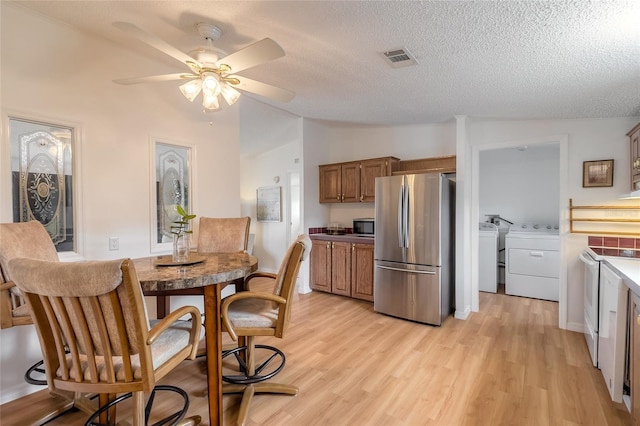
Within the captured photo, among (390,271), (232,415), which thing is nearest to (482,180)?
(390,271)

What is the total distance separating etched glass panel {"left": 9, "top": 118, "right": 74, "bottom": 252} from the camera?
6.72ft

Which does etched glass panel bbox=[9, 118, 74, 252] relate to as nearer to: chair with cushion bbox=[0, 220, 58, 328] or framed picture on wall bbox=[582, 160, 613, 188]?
chair with cushion bbox=[0, 220, 58, 328]

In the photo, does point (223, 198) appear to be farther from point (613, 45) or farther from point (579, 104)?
point (579, 104)

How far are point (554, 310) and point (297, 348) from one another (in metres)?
3.36

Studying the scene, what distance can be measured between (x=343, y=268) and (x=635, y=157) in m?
3.26

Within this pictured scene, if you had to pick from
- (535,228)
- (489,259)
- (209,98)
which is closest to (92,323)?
(209,98)

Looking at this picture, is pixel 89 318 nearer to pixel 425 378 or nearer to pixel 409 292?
pixel 425 378

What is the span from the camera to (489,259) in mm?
4574

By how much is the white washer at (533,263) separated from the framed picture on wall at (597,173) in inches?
52.3

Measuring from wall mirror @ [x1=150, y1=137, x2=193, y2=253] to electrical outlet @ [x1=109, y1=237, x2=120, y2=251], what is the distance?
29 centimetres

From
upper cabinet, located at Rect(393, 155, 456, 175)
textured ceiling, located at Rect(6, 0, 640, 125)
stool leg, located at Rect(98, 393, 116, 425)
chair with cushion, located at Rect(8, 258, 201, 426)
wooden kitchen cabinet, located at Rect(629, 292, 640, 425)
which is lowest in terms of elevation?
stool leg, located at Rect(98, 393, 116, 425)

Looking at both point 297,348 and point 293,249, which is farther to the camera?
point 297,348

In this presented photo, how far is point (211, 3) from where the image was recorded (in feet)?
5.93

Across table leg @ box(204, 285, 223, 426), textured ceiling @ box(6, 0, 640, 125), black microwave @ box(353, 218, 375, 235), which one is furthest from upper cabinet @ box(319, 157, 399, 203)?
table leg @ box(204, 285, 223, 426)
